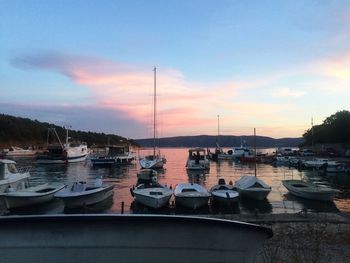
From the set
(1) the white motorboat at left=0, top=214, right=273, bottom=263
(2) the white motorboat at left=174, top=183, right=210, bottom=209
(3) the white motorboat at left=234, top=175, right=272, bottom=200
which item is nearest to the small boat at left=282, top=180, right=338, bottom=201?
(3) the white motorboat at left=234, top=175, right=272, bottom=200

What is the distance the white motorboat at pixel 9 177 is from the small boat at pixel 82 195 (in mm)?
5636

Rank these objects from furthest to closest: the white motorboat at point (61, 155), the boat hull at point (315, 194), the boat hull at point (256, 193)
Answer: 1. the white motorboat at point (61, 155)
2. the boat hull at point (315, 194)
3. the boat hull at point (256, 193)

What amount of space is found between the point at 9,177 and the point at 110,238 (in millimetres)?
30584

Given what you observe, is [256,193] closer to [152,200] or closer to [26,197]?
[152,200]

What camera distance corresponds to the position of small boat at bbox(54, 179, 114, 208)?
95.3 feet

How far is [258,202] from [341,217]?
12.8 meters

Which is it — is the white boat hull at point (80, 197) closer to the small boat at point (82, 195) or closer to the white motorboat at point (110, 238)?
the small boat at point (82, 195)

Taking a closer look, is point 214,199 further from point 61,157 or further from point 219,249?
point 61,157

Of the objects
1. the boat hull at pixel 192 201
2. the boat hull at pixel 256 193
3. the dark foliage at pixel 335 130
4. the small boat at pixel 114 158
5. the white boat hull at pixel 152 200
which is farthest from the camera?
the dark foliage at pixel 335 130

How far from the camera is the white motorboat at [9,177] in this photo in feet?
109

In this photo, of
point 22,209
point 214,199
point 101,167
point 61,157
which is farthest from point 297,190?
point 61,157

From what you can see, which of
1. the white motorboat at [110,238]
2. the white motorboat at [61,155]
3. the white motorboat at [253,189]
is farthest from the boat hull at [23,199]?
the white motorboat at [61,155]

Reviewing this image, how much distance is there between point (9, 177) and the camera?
112 feet

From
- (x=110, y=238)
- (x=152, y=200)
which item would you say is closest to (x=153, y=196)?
(x=152, y=200)
